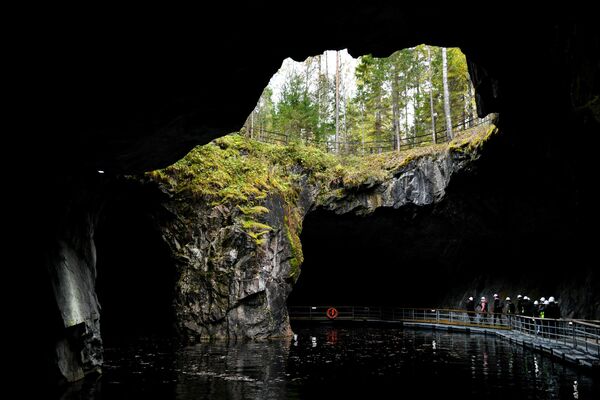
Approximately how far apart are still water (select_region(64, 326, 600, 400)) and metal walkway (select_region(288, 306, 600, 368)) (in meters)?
0.63

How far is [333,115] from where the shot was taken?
48.2 metres

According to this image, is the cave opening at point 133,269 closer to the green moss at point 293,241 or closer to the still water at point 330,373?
the still water at point 330,373

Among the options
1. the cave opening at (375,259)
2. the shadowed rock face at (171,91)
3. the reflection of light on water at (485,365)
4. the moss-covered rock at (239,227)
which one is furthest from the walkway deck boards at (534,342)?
the moss-covered rock at (239,227)

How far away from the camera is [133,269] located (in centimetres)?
2936

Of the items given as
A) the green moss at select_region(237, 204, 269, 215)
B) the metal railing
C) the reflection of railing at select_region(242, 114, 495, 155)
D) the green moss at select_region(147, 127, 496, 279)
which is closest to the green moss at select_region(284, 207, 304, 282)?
the green moss at select_region(147, 127, 496, 279)

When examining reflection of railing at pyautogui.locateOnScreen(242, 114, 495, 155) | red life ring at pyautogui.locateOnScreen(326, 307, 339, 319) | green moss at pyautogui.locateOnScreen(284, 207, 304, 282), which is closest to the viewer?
green moss at pyautogui.locateOnScreen(284, 207, 304, 282)

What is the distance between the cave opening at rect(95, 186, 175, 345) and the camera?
2348cm

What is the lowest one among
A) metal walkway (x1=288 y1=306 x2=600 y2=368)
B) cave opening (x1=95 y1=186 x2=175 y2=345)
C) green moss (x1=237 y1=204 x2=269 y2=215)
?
metal walkway (x1=288 y1=306 x2=600 y2=368)

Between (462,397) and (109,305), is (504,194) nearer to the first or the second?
(462,397)

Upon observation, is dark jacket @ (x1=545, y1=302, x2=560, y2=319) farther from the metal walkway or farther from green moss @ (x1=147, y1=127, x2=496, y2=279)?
green moss @ (x1=147, y1=127, x2=496, y2=279)

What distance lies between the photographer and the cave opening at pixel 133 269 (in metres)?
23.5

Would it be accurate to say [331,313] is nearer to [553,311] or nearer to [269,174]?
[269,174]

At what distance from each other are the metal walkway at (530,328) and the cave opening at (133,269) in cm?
1206

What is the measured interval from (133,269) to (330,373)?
1877cm
